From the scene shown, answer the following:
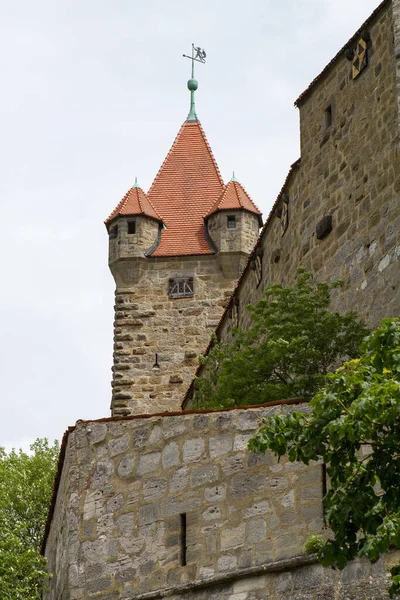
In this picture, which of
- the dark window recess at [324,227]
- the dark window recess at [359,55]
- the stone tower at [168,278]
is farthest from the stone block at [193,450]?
the stone tower at [168,278]

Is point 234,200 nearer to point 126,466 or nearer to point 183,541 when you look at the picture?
point 126,466

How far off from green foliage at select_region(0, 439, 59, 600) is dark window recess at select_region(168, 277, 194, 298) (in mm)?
7006

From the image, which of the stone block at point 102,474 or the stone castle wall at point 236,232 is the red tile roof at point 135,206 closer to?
the stone castle wall at point 236,232

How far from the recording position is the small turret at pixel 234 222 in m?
34.7

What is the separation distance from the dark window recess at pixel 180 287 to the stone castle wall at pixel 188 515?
59.4ft

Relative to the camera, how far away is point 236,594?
14398 mm

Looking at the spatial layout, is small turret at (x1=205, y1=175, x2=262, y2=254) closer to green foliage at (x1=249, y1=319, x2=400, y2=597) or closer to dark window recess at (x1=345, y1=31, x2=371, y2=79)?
dark window recess at (x1=345, y1=31, x2=371, y2=79)

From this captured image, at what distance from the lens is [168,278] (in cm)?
3478

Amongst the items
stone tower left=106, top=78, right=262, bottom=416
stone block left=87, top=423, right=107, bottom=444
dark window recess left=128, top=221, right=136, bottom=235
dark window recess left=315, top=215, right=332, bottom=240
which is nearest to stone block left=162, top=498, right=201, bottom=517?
stone block left=87, top=423, right=107, bottom=444

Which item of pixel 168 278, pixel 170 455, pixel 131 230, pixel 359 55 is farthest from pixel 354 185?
pixel 131 230

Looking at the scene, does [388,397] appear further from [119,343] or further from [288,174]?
[119,343]

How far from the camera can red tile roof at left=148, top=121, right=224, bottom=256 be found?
3541cm

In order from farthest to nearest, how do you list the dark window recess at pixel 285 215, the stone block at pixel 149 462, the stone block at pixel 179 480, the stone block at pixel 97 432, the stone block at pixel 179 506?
1. the dark window recess at pixel 285 215
2. the stone block at pixel 97 432
3. the stone block at pixel 149 462
4. the stone block at pixel 179 480
5. the stone block at pixel 179 506

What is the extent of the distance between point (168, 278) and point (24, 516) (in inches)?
432
